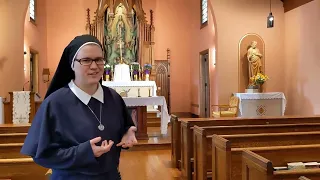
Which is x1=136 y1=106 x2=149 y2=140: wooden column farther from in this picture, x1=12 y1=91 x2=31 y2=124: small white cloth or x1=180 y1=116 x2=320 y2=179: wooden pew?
x1=12 y1=91 x2=31 y2=124: small white cloth

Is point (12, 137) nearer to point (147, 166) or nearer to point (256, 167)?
point (147, 166)

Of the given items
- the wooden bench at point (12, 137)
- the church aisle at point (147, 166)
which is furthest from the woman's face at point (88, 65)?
the church aisle at point (147, 166)

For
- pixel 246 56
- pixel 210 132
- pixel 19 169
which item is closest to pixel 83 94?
pixel 19 169

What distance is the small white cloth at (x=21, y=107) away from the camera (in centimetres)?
695

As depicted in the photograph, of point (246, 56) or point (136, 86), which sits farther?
point (136, 86)

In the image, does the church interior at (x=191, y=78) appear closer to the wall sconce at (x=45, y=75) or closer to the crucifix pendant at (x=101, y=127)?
the wall sconce at (x=45, y=75)

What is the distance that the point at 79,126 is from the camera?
1.37m

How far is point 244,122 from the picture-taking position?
15.6 ft

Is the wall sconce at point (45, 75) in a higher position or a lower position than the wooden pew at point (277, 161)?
higher

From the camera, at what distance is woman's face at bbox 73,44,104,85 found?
4.56 ft

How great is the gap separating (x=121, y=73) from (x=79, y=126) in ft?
32.1

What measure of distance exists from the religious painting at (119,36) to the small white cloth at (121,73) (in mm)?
532

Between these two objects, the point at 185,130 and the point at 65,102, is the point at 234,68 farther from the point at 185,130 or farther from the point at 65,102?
the point at 65,102

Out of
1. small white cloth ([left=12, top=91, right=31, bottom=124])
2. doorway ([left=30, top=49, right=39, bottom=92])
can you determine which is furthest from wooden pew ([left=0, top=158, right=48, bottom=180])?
doorway ([left=30, top=49, right=39, bottom=92])
